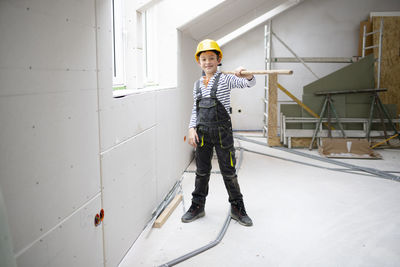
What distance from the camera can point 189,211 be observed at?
3.08 metres

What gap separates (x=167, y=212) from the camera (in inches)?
122

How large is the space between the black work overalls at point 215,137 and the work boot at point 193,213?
0.23 m

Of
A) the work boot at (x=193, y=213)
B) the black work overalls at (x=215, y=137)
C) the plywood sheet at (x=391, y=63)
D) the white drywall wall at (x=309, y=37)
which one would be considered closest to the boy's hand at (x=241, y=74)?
the black work overalls at (x=215, y=137)

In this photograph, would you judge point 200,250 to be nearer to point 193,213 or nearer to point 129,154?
point 193,213

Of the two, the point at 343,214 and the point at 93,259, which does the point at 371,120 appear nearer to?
the point at 343,214

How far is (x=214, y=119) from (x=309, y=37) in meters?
5.83

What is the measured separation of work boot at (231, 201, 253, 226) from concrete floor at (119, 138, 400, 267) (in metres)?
0.05

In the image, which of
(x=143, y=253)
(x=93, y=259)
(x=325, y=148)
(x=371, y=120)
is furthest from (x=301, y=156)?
(x=93, y=259)

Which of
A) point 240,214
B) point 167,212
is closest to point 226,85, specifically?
point 240,214

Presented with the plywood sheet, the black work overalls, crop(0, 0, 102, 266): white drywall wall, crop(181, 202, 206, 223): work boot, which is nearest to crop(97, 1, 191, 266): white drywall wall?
crop(0, 0, 102, 266): white drywall wall

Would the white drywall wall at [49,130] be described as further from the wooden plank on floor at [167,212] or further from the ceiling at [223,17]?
the ceiling at [223,17]

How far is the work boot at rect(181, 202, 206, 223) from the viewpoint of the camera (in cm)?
302

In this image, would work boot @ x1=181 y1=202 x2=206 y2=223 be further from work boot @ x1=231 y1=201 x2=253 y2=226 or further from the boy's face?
the boy's face

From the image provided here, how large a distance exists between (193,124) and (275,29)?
5574 millimetres
